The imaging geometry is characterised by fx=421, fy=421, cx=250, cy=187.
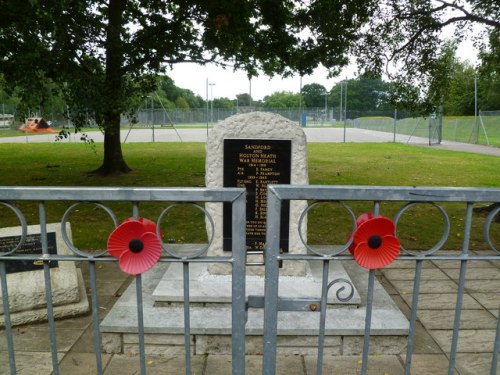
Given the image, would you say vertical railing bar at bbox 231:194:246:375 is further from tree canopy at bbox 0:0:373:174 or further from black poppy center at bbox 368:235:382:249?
tree canopy at bbox 0:0:373:174

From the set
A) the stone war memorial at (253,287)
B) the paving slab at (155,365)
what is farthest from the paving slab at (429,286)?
the paving slab at (155,365)

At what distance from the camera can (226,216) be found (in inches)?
163

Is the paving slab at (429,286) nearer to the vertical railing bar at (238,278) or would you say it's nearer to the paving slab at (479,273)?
the paving slab at (479,273)

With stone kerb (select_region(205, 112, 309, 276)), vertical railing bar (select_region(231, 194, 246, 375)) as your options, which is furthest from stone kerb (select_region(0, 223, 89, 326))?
vertical railing bar (select_region(231, 194, 246, 375))

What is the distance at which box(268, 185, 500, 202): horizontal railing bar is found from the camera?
1.73 metres

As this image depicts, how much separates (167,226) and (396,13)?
5729mm

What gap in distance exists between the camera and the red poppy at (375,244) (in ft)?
5.69

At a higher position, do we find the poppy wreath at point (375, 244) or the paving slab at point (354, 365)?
the poppy wreath at point (375, 244)

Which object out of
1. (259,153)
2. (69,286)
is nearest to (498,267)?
(259,153)

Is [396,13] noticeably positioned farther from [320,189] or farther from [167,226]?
[320,189]

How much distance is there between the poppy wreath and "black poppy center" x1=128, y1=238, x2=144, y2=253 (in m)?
0.90

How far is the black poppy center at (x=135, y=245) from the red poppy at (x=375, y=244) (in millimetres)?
900

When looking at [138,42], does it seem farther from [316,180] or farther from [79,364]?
[79,364]

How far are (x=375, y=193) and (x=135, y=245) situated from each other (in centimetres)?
102
